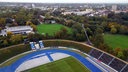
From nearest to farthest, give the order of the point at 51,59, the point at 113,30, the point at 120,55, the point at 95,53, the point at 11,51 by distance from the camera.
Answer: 1. the point at 120,55
2. the point at 51,59
3. the point at 95,53
4. the point at 11,51
5. the point at 113,30

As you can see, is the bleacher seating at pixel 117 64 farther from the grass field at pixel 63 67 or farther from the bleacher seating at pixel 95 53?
the grass field at pixel 63 67

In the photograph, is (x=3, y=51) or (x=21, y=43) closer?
(x=3, y=51)

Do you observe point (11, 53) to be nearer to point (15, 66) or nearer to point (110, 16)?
point (15, 66)

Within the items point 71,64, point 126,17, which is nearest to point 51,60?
point 71,64

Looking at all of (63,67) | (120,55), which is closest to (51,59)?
(63,67)

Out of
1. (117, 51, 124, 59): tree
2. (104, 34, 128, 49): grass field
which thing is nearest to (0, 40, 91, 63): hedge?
(117, 51, 124, 59): tree

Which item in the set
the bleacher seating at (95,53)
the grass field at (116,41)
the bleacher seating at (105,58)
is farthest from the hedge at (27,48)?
the grass field at (116,41)

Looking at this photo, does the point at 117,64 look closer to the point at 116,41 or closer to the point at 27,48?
the point at 116,41

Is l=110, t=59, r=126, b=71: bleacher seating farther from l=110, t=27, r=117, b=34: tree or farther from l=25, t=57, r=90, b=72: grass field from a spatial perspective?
l=110, t=27, r=117, b=34: tree

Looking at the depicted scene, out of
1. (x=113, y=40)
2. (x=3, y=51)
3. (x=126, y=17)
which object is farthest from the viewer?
(x=126, y=17)
